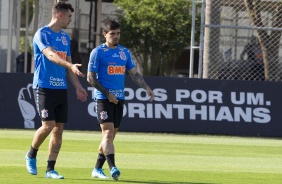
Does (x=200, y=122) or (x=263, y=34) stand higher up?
(x=263, y=34)

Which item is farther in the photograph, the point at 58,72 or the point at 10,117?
the point at 10,117

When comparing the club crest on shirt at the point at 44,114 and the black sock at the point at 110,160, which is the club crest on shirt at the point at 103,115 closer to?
the black sock at the point at 110,160

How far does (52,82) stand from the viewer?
11703 mm

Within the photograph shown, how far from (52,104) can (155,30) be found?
19.6 meters

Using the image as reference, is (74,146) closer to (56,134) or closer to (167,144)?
(167,144)

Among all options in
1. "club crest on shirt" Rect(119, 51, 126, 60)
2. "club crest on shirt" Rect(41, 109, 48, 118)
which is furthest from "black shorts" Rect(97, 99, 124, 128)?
"club crest on shirt" Rect(41, 109, 48, 118)

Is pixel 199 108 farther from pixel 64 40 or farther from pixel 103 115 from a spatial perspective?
pixel 64 40

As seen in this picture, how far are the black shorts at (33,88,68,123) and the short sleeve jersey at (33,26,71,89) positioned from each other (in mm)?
69

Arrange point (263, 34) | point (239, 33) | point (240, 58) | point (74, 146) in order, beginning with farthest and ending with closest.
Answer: point (239, 33) < point (240, 58) < point (263, 34) < point (74, 146)

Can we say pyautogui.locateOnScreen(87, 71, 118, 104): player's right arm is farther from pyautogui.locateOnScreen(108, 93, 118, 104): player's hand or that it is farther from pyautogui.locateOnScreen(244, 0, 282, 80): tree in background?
pyautogui.locateOnScreen(244, 0, 282, 80): tree in background

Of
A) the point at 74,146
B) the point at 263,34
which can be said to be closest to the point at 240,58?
the point at 263,34

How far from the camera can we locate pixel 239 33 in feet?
96.6

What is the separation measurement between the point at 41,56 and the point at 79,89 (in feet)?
2.10

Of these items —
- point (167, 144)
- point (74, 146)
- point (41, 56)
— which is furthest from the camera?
point (167, 144)
